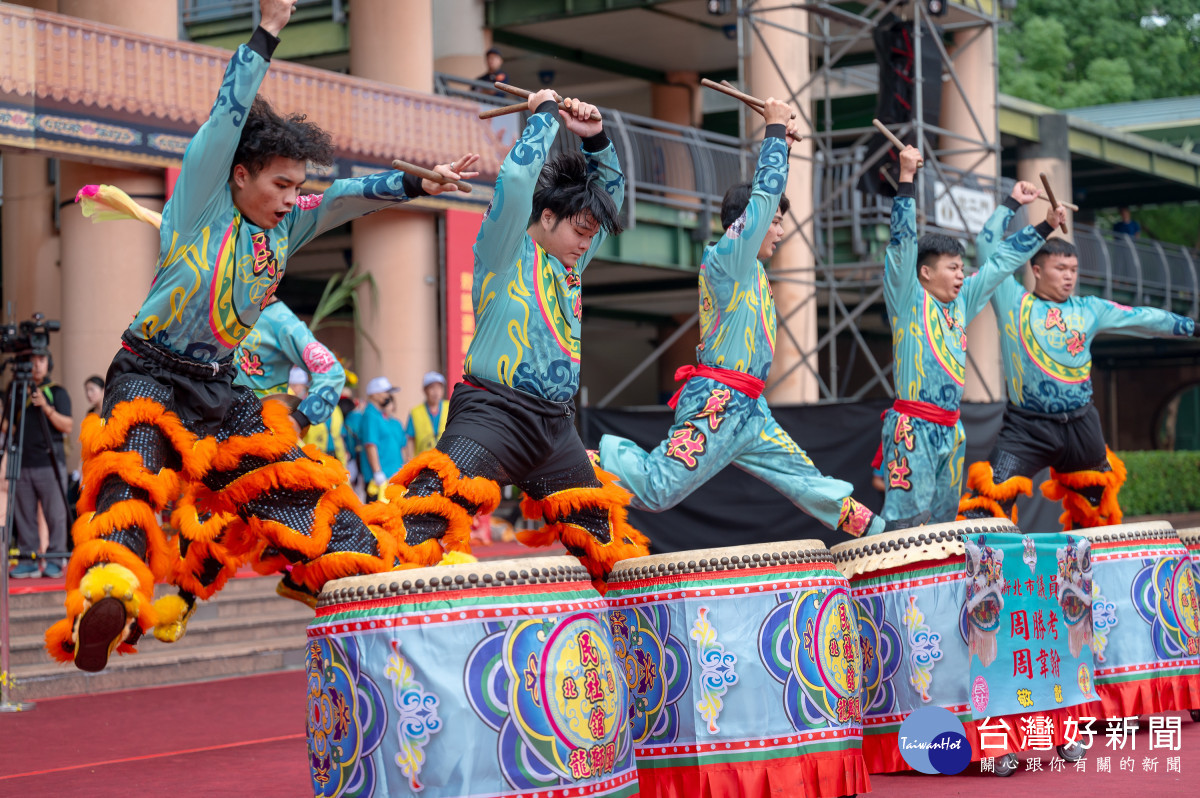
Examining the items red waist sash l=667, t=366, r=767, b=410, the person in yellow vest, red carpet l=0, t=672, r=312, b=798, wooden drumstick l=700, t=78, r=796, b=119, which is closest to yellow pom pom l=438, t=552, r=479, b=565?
red carpet l=0, t=672, r=312, b=798

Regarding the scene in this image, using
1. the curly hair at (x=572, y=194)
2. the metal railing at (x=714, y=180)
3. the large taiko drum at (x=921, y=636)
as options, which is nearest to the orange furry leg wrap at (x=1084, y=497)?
the large taiko drum at (x=921, y=636)

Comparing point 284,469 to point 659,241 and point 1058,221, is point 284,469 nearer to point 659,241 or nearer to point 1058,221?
point 1058,221

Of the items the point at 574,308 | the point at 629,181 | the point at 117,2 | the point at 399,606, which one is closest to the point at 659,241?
Result: the point at 629,181

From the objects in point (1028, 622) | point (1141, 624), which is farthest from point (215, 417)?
point (1141, 624)

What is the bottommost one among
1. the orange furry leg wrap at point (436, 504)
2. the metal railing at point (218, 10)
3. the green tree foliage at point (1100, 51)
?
the orange furry leg wrap at point (436, 504)

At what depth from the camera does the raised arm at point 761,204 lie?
515 cm

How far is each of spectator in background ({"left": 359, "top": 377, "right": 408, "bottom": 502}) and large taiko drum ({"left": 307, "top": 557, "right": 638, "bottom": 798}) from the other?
840 centimetres

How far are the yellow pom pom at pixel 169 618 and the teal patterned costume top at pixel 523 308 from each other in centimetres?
108

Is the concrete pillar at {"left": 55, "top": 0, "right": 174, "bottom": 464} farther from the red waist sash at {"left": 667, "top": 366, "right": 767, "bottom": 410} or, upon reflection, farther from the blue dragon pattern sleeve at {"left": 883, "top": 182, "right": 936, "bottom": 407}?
the red waist sash at {"left": 667, "top": 366, "right": 767, "bottom": 410}

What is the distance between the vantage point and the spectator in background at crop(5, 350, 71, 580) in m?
9.69

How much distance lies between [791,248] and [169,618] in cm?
1309

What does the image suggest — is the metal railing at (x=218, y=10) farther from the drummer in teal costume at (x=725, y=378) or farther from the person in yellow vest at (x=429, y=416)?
the drummer in teal costume at (x=725, y=378)

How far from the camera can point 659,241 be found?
16.8 metres

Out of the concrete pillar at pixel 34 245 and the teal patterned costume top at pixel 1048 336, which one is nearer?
the teal patterned costume top at pixel 1048 336
